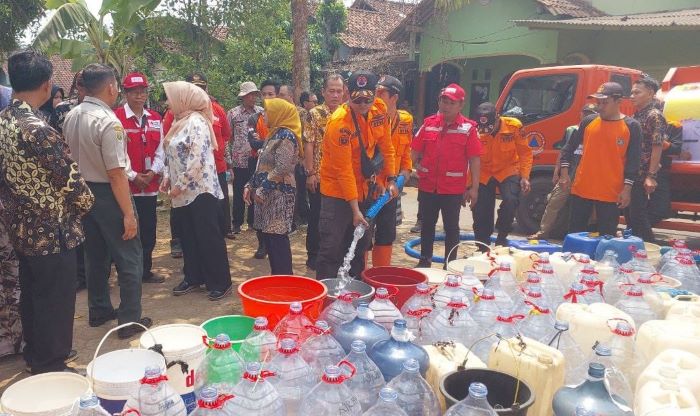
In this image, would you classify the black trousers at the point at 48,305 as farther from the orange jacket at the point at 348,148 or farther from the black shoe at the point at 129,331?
the orange jacket at the point at 348,148

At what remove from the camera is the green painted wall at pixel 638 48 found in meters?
10.8

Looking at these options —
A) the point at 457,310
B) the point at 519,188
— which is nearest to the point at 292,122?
the point at 457,310

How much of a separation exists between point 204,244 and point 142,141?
1091mm

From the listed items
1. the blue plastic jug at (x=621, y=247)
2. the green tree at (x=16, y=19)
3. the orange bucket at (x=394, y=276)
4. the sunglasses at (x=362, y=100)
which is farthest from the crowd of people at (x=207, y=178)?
the green tree at (x=16, y=19)

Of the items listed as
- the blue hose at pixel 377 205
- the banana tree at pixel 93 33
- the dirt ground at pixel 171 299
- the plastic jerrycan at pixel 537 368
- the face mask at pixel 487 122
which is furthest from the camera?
the banana tree at pixel 93 33

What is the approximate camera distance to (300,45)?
7156 mm

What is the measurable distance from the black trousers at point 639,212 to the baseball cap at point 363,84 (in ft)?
11.6

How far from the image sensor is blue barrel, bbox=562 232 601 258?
12.9ft

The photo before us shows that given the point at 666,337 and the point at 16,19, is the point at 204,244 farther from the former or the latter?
the point at 16,19

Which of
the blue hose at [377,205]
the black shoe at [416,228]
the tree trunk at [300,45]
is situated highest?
the tree trunk at [300,45]

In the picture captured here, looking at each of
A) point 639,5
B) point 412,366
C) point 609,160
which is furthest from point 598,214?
point 639,5

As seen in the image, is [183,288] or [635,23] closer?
[183,288]

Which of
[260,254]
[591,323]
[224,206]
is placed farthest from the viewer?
[224,206]

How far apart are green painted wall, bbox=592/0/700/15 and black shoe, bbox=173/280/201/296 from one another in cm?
1309
